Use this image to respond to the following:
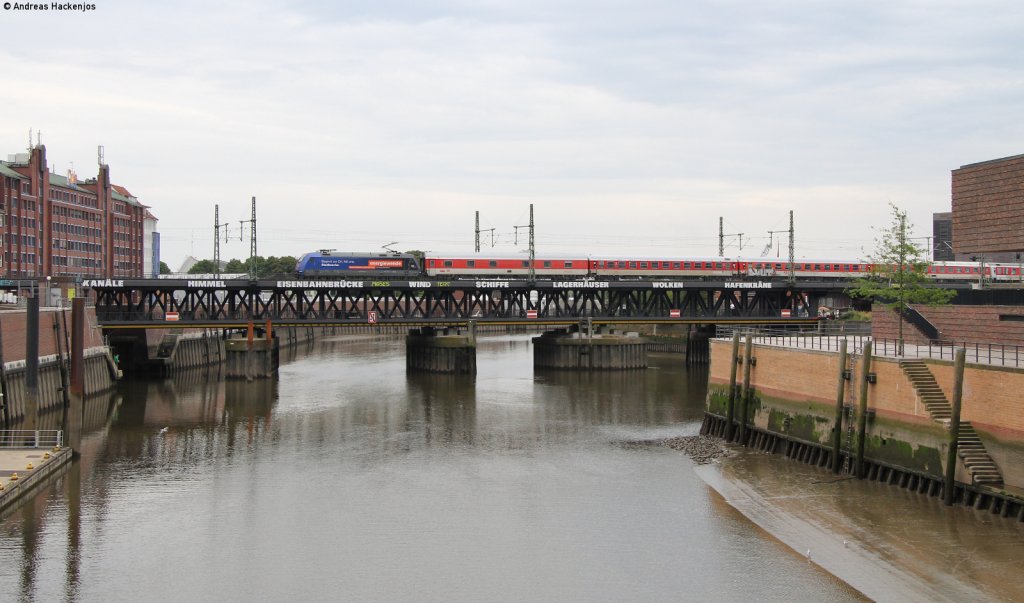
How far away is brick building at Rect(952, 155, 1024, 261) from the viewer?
167ft

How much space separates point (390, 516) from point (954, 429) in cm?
1958

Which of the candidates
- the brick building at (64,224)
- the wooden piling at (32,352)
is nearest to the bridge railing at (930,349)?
the wooden piling at (32,352)

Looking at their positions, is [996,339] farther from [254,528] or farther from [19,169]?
[19,169]

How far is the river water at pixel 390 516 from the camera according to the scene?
26922mm

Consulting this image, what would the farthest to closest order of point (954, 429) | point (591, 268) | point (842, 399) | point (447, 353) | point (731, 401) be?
point (591, 268)
point (447, 353)
point (731, 401)
point (842, 399)
point (954, 429)

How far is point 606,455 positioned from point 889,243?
1682 centimetres

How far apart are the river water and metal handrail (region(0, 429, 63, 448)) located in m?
1.71

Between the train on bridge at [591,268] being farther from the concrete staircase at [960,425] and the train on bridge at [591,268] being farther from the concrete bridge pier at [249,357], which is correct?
the concrete staircase at [960,425]

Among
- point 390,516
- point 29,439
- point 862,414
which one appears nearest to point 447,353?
point 29,439

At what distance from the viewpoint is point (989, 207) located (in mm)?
52656

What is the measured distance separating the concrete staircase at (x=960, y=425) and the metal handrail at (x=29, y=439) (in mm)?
35640

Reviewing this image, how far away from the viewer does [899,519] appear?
3177cm

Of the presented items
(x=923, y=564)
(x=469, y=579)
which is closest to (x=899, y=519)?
(x=923, y=564)

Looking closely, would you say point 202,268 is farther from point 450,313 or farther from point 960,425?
point 960,425
